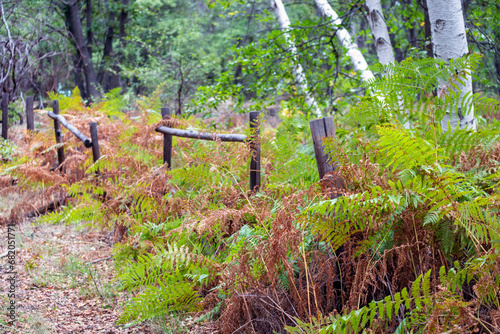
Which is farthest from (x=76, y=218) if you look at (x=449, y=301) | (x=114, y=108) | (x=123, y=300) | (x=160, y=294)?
(x=114, y=108)

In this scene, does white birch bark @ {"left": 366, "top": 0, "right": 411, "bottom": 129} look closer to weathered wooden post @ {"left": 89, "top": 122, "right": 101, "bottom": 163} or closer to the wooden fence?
the wooden fence

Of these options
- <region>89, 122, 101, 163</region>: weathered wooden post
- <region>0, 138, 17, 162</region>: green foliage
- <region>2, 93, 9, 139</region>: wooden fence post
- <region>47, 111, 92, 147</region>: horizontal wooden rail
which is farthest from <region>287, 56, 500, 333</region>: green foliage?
<region>2, 93, 9, 139</region>: wooden fence post

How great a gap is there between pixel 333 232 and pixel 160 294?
1.33m

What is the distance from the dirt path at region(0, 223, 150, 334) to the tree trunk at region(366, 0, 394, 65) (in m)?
3.43

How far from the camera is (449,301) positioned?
152 cm

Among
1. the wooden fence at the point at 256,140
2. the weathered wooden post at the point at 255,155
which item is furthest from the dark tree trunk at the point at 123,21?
the weathered wooden post at the point at 255,155

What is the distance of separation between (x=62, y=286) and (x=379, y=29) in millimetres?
3935

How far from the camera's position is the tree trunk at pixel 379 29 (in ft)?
13.4

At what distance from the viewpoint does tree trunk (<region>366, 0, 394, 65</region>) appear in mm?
4090

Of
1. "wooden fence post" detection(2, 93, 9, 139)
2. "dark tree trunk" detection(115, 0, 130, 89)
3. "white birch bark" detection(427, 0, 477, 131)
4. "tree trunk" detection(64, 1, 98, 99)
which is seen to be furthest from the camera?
"dark tree trunk" detection(115, 0, 130, 89)

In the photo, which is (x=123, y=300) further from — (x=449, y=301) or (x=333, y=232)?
(x=449, y=301)

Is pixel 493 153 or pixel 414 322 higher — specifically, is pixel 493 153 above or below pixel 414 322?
above

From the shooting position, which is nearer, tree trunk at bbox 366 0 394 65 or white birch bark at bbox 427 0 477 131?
white birch bark at bbox 427 0 477 131

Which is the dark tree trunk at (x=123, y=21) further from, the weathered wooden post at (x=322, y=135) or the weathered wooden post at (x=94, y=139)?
the weathered wooden post at (x=322, y=135)
